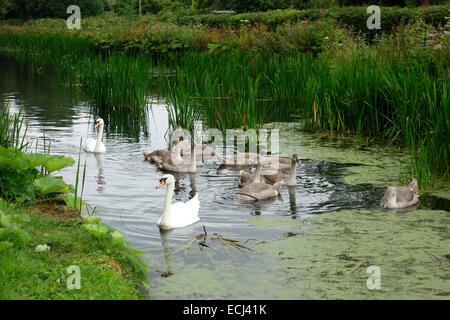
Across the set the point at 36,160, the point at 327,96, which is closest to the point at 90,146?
the point at 36,160

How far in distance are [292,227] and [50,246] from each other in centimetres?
302

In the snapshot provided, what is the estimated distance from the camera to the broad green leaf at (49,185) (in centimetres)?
756

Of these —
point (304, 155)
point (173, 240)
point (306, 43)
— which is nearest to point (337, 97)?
point (304, 155)

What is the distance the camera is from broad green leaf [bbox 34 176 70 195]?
7.56 metres

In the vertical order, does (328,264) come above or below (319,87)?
below

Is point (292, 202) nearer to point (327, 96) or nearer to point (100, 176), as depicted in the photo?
point (100, 176)

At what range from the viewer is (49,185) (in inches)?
298

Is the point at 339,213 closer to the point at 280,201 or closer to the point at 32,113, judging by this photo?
the point at 280,201

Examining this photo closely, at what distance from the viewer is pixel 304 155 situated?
1171cm

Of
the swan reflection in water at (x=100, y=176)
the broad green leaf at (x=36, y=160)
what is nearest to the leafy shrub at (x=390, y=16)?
the swan reflection in water at (x=100, y=176)

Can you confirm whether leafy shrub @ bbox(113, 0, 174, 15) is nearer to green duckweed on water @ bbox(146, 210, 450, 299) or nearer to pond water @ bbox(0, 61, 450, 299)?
pond water @ bbox(0, 61, 450, 299)

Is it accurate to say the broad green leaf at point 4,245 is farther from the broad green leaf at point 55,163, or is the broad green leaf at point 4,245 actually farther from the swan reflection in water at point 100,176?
the swan reflection in water at point 100,176

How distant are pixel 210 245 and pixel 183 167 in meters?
3.88

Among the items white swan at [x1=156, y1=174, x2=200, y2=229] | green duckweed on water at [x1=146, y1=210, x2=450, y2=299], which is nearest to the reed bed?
green duckweed on water at [x1=146, y1=210, x2=450, y2=299]
